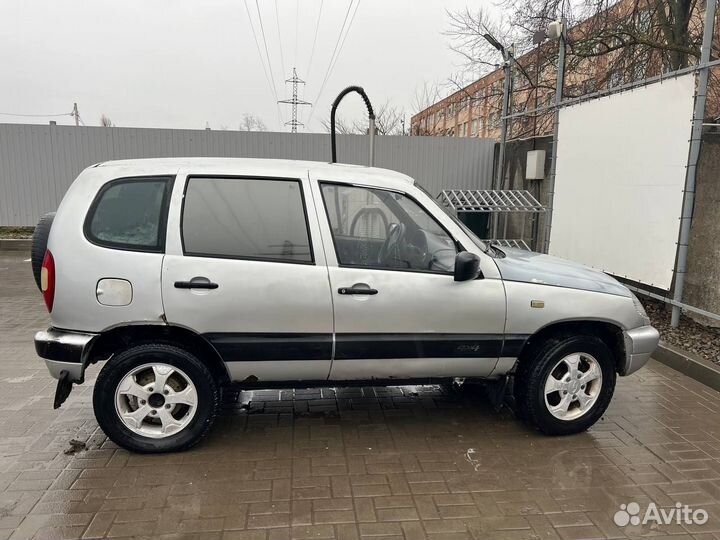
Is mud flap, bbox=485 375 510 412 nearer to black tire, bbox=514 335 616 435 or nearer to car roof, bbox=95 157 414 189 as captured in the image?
black tire, bbox=514 335 616 435

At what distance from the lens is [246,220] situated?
11.6ft

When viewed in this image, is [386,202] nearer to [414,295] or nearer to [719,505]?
[414,295]

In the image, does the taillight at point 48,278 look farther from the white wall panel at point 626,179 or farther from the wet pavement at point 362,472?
the white wall panel at point 626,179

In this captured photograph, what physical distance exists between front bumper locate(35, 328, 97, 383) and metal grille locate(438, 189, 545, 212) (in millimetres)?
6532

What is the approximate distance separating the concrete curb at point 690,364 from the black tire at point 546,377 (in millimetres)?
1694

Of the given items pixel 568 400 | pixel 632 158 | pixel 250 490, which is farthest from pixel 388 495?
pixel 632 158

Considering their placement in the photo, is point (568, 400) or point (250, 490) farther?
point (568, 400)

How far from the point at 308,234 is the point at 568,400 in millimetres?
2194

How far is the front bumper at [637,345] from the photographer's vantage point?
12.8 ft

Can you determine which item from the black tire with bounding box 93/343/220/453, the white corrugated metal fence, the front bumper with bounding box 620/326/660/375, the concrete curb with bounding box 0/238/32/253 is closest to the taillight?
the black tire with bounding box 93/343/220/453

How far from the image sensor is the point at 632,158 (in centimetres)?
661

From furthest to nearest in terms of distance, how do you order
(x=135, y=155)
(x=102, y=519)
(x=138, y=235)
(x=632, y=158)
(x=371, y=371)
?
1. (x=135, y=155)
2. (x=632, y=158)
3. (x=371, y=371)
4. (x=138, y=235)
5. (x=102, y=519)

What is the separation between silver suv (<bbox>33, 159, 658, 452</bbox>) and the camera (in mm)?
3387

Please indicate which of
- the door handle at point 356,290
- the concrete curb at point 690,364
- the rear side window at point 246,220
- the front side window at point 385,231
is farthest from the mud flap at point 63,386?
the concrete curb at point 690,364
